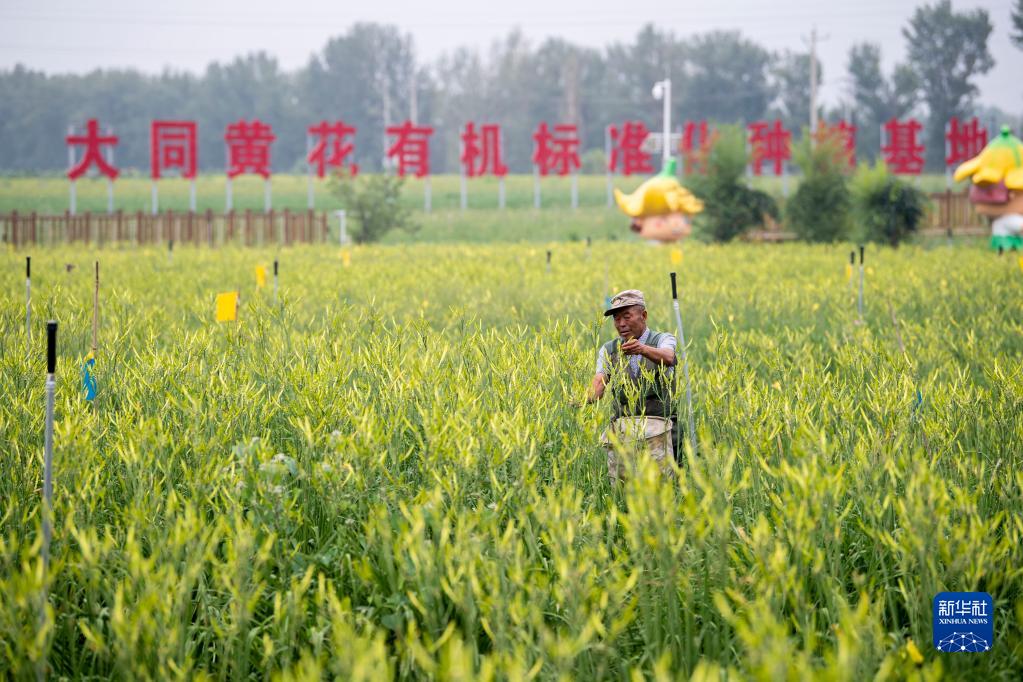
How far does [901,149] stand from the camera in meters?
34.7

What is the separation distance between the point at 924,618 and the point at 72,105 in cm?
7676

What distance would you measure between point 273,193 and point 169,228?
17342 millimetres

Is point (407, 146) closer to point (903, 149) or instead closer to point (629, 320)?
point (903, 149)

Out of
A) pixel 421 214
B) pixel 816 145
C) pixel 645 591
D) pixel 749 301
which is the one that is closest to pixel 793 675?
pixel 645 591

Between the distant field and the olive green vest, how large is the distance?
33725 millimetres

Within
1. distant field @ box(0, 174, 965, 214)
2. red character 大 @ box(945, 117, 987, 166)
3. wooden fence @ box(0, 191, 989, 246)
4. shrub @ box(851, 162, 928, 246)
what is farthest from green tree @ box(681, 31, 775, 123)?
shrub @ box(851, 162, 928, 246)

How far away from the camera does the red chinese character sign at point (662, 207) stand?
837 inches

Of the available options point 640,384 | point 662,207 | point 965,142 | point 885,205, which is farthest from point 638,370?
point 965,142

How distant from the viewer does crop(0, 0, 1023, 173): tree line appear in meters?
64.6

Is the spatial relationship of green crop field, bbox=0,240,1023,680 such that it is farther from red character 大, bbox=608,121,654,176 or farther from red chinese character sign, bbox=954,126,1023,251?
red character 大, bbox=608,121,654,176

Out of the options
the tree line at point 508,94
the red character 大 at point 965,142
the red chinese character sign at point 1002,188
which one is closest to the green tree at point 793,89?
the tree line at point 508,94

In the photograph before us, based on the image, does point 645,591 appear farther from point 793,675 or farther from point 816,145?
point 816,145

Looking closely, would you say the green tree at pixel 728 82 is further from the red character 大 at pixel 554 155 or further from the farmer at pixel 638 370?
the farmer at pixel 638 370

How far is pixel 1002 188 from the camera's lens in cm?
1795
